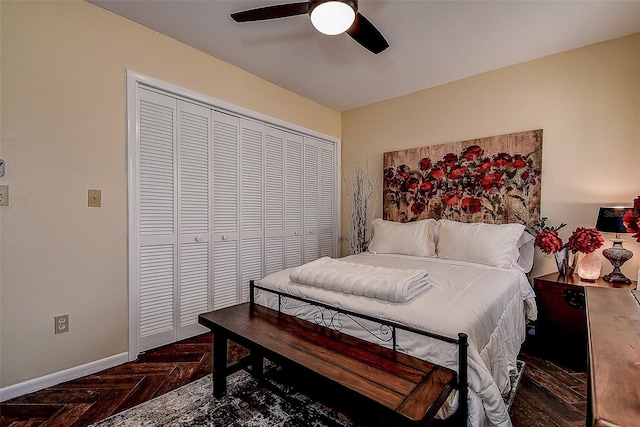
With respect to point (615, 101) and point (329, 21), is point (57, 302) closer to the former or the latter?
point (329, 21)

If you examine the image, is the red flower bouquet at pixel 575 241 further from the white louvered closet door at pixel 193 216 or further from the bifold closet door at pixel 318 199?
the white louvered closet door at pixel 193 216

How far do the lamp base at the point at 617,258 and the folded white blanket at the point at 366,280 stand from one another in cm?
160

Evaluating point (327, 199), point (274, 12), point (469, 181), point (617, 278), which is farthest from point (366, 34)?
point (617, 278)

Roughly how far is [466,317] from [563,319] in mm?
1463

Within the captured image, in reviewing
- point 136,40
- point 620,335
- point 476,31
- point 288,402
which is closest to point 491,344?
point 620,335

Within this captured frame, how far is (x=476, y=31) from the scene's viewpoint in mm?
2383

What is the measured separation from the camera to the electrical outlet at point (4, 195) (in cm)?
180

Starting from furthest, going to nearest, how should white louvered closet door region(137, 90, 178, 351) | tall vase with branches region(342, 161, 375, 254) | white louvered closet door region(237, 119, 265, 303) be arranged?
tall vase with branches region(342, 161, 375, 254) < white louvered closet door region(237, 119, 265, 303) < white louvered closet door region(137, 90, 178, 351)

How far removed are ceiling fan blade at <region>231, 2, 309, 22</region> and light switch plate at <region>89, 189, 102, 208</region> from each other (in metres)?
1.52

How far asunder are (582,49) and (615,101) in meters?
0.54

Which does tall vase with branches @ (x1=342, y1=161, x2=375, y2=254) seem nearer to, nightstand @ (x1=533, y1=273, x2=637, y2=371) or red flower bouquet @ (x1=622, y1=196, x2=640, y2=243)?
nightstand @ (x1=533, y1=273, x2=637, y2=371)

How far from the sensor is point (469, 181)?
10.5 ft

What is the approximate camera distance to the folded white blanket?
1.60 meters

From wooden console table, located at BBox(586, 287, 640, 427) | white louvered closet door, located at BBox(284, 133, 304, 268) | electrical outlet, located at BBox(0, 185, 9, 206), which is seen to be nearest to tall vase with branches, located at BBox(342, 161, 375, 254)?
white louvered closet door, located at BBox(284, 133, 304, 268)
